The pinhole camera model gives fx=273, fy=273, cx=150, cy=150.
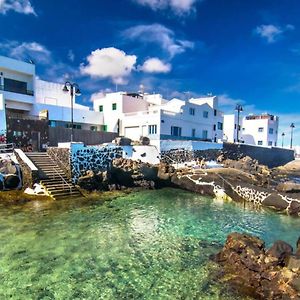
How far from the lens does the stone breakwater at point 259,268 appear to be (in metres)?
7.98

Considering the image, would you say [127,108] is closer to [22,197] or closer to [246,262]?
[22,197]

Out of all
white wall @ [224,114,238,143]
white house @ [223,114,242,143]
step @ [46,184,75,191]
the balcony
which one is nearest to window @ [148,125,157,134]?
the balcony

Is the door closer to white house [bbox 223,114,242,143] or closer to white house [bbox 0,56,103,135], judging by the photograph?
white house [bbox 0,56,103,135]

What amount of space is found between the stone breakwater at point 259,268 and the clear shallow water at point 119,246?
66cm

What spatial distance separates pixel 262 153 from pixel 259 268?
5135 cm

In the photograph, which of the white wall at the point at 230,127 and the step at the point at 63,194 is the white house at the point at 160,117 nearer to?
the white wall at the point at 230,127

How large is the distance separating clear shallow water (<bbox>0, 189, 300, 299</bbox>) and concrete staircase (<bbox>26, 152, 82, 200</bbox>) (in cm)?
227

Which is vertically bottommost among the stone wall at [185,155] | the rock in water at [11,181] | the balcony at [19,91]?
the rock in water at [11,181]

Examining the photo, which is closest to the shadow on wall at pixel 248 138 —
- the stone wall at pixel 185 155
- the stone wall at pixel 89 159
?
the stone wall at pixel 185 155

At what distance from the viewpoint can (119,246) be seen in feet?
38.9

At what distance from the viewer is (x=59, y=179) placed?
22625 millimetres

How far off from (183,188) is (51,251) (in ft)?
58.7

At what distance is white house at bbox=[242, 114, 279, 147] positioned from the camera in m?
68.6

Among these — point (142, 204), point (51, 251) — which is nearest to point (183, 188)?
point (142, 204)
